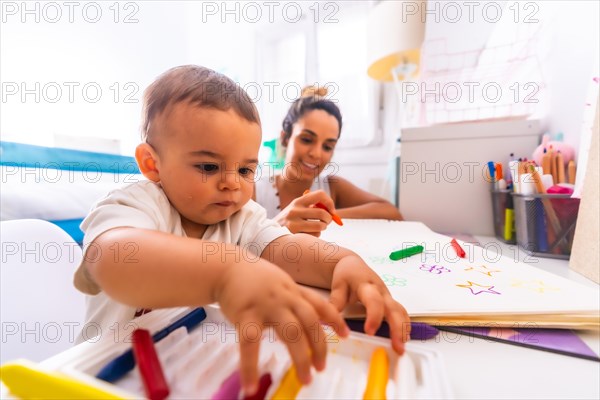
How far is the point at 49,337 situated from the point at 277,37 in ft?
5.90

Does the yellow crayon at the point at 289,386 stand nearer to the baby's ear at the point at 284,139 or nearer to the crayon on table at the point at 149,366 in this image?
the crayon on table at the point at 149,366

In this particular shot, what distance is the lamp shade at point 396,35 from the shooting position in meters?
1.18

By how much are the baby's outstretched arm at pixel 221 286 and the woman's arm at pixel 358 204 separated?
811 millimetres

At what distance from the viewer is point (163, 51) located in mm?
1011

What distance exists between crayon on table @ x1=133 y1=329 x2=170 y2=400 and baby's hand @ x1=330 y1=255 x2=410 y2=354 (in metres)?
0.15

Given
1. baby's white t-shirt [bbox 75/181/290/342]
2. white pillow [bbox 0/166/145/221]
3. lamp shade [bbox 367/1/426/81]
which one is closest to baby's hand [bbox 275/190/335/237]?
baby's white t-shirt [bbox 75/181/290/342]

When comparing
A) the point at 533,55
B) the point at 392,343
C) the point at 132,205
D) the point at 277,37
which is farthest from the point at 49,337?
the point at 277,37

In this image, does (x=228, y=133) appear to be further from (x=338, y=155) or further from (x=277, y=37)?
(x=277, y=37)

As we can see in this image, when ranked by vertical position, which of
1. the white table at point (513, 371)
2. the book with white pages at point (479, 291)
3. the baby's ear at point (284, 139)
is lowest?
the white table at point (513, 371)

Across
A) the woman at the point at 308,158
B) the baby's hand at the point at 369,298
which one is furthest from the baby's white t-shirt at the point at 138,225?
Result: the woman at the point at 308,158

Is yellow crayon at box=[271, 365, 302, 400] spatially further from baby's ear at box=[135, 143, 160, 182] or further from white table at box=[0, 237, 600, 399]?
baby's ear at box=[135, 143, 160, 182]

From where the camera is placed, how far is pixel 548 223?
1.96 feet

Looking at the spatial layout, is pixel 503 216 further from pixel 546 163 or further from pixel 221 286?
pixel 221 286

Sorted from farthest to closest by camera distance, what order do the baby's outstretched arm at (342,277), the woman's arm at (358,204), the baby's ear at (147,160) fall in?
the woman's arm at (358,204), the baby's ear at (147,160), the baby's outstretched arm at (342,277)
